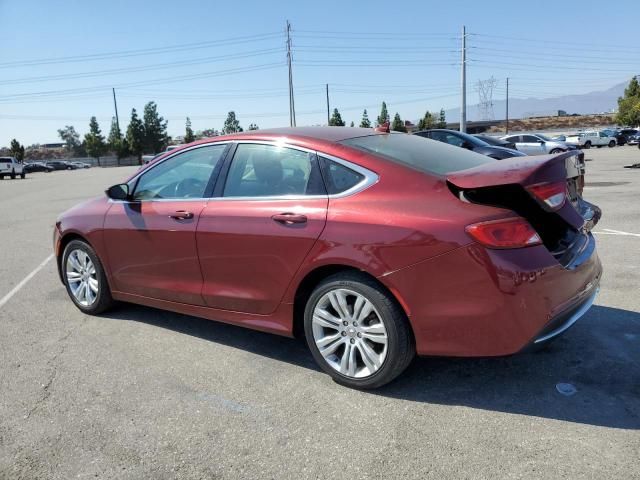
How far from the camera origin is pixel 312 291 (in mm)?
3514

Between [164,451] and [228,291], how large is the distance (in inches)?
50.2

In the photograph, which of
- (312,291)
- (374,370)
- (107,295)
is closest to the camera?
(374,370)

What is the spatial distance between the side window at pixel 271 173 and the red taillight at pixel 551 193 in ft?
4.14

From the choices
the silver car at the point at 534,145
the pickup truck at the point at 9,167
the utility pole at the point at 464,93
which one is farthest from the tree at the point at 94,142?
the silver car at the point at 534,145

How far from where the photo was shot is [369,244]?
311 cm

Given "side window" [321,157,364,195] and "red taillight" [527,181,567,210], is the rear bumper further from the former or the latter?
"side window" [321,157,364,195]

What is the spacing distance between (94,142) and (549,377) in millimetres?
107930

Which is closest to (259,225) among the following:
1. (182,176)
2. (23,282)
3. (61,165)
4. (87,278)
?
(182,176)

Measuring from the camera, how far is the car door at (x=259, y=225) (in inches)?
135

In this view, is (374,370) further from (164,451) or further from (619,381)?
(619,381)

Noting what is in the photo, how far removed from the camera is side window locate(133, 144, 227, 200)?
4.13m

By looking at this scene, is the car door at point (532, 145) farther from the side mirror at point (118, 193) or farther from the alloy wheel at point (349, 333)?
the alloy wheel at point (349, 333)

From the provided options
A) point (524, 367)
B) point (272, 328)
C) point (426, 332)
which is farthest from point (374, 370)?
point (524, 367)

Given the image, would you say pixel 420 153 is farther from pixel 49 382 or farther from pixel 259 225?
pixel 49 382
